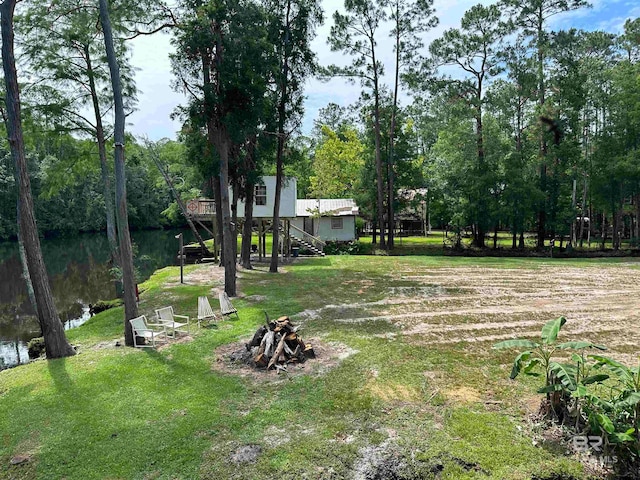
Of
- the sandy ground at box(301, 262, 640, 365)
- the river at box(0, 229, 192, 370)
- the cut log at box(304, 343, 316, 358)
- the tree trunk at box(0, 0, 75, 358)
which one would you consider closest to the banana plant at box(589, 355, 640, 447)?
the sandy ground at box(301, 262, 640, 365)

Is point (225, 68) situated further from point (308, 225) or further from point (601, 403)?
point (308, 225)

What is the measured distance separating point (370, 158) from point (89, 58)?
19515mm

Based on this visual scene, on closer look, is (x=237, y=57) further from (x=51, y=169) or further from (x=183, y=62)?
(x=51, y=169)

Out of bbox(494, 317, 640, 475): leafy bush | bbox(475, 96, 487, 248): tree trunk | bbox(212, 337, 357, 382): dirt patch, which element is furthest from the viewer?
bbox(475, 96, 487, 248): tree trunk

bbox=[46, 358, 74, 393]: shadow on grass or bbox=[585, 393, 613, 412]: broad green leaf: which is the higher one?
bbox=[585, 393, 613, 412]: broad green leaf

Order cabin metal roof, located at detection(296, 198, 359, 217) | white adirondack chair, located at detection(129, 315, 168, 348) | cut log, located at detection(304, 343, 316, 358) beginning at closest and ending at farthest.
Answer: cut log, located at detection(304, 343, 316, 358), white adirondack chair, located at detection(129, 315, 168, 348), cabin metal roof, located at detection(296, 198, 359, 217)

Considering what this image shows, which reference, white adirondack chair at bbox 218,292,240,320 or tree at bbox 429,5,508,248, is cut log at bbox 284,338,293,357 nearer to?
white adirondack chair at bbox 218,292,240,320

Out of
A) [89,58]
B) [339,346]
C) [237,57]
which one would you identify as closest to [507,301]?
[339,346]

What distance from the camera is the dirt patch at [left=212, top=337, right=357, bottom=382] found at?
7242 millimetres

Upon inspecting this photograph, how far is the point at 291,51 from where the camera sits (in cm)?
1720

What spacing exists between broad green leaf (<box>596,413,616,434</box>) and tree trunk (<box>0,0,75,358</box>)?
917 centimetres

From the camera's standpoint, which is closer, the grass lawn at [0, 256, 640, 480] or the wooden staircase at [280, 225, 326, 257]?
the grass lawn at [0, 256, 640, 480]

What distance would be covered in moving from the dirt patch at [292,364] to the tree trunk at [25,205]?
3324 millimetres

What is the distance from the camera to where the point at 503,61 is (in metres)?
25.4
